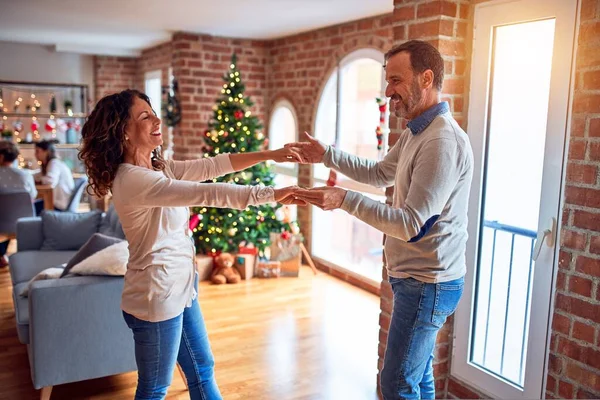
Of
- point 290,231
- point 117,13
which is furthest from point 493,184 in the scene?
point 117,13

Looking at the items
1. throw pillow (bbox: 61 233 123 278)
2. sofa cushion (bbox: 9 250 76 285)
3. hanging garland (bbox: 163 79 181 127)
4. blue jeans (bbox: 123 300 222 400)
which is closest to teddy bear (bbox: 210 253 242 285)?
sofa cushion (bbox: 9 250 76 285)

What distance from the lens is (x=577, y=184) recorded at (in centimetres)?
218

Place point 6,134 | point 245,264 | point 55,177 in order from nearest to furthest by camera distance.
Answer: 1. point 245,264
2. point 55,177
3. point 6,134

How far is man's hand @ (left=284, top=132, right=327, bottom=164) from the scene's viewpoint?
92.7 inches

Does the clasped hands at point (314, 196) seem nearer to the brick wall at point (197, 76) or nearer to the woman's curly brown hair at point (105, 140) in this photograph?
the woman's curly brown hair at point (105, 140)

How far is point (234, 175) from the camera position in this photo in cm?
511

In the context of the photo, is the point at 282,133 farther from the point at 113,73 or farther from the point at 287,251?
the point at 113,73

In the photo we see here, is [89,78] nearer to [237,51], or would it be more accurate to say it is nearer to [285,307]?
[237,51]

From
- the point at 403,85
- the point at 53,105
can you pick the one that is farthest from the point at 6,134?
the point at 403,85

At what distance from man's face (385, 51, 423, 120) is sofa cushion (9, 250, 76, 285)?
2.84m

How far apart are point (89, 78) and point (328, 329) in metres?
6.41

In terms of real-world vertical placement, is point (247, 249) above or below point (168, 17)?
below

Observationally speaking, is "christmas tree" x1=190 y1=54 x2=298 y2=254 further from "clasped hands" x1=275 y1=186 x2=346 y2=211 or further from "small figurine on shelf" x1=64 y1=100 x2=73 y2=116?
"small figurine on shelf" x1=64 y1=100 x2=73 y2=116

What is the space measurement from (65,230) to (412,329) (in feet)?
11.2
